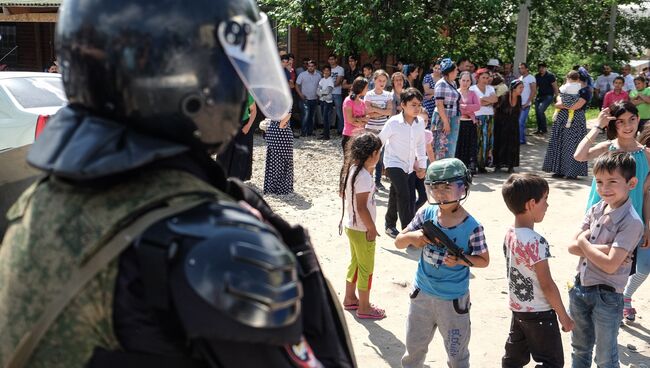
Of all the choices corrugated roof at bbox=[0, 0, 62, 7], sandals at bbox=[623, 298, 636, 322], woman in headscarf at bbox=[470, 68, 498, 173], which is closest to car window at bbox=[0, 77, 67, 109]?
sandals at bbox=[623, 298, 636, 322]

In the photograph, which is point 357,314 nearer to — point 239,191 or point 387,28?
point 239,191

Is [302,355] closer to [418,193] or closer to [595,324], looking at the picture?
[595,324]

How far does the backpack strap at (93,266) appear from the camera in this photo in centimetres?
114

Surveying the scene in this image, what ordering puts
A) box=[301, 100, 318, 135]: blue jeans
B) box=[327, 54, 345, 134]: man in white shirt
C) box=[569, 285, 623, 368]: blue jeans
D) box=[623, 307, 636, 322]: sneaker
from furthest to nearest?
box=[301, 100, 318, 135]: blue jeans, box=[327, 54, 345, 134]: man in white shirt, box=[623, 307, 636, 322]: sneaker, box=[569, 285, 623, 368]: blue jeans

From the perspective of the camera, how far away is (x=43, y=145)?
A: 1.26m

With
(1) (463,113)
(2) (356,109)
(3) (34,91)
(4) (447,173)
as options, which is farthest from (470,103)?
(4) (447,173)

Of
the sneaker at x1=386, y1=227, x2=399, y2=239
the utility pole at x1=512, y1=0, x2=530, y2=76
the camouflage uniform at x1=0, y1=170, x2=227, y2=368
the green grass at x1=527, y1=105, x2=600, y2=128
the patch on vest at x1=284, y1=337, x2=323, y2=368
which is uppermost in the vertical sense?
the utility pole at x1=512, y1=0, x2=530, y2=76

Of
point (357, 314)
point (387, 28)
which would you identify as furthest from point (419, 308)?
point (387, 28)

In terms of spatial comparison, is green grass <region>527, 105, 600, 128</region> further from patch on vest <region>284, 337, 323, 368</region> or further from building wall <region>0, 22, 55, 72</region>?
patch on vest <region>284, 337, 323, 368</region>

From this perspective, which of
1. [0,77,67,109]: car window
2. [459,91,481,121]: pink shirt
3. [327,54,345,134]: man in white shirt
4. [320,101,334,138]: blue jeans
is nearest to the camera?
[0,77,67,109]: car window

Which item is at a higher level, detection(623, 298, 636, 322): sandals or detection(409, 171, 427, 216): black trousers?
detection(409, 171, 427, 216): black trousers

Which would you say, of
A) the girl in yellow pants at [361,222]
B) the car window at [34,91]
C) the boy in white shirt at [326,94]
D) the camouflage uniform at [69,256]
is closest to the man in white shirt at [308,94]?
the boy in white shirt at [326,94]

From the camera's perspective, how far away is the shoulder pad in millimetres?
1080

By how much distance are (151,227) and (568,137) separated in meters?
9.32
